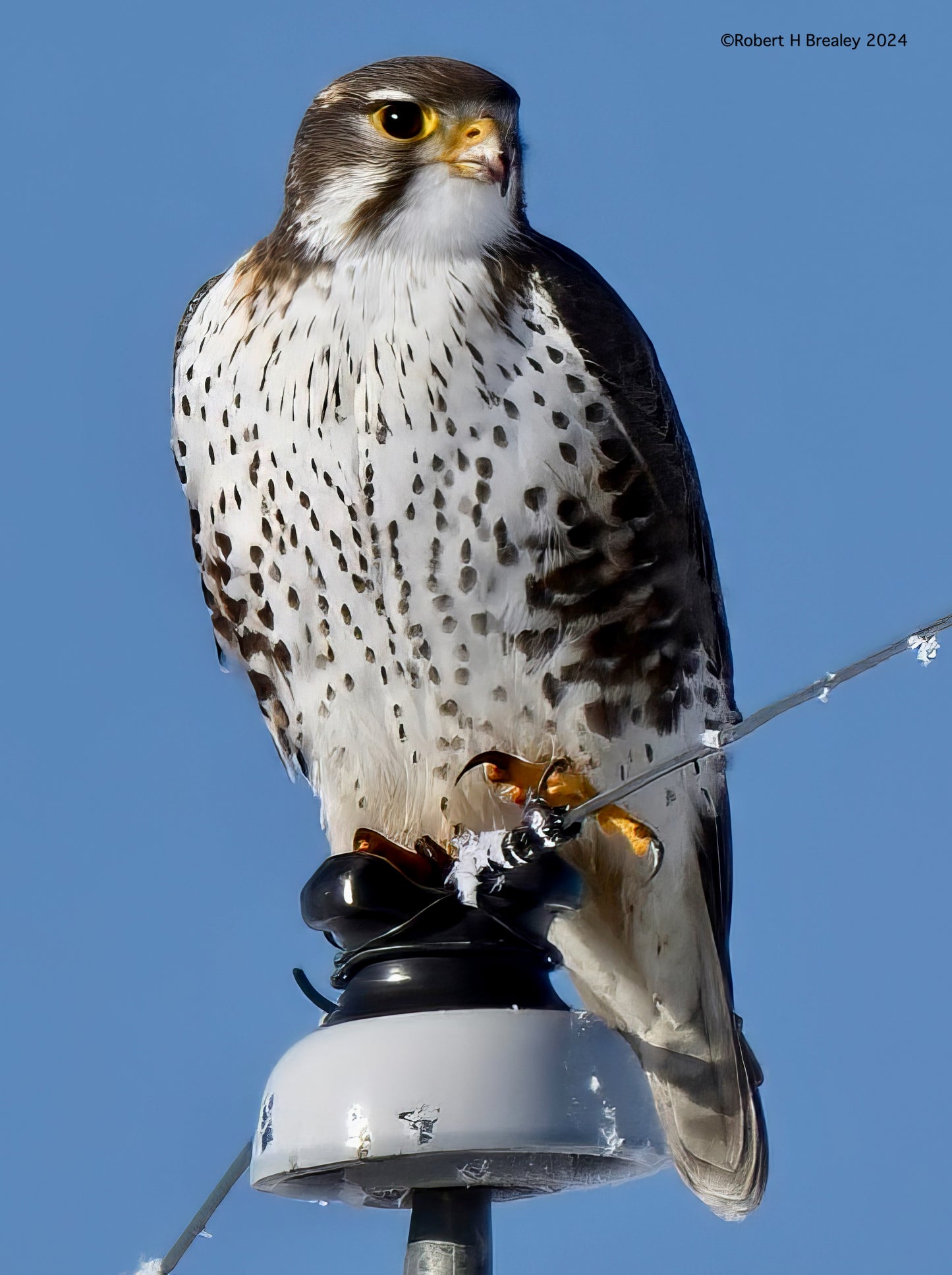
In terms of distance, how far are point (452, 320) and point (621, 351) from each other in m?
0.36

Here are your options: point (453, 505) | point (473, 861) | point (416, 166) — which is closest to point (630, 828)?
point (473, 861)

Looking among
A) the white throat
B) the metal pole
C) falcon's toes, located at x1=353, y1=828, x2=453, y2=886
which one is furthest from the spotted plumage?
the metal pole

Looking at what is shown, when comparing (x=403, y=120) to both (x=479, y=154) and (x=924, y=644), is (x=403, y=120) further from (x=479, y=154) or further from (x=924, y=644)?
(x=924, y=644)

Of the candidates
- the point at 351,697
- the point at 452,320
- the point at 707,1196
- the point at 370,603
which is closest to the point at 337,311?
the point at 452,320

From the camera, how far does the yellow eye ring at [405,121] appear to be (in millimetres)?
3025

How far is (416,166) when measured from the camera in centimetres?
305

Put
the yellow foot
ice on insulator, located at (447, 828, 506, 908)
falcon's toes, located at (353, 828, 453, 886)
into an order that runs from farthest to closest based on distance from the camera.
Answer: the yellow foot < falcon's toes, located at (353, 828, 453, 886) < ice on insulator, located at (447, 828, 506, 908)

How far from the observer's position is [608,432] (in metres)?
3.11

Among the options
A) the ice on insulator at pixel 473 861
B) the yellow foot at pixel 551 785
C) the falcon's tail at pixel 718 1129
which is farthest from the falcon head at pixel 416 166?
the falcon's tail at pixel 718 1129

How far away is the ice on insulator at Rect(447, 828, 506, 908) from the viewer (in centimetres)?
265

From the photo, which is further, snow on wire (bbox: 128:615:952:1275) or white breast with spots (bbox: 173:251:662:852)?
white breast with spots (bbox: 173:251:662:852)

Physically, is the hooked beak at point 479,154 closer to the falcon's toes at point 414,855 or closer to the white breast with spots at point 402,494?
the white breast with spots at point 402,494

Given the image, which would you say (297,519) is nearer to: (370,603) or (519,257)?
(370,603)

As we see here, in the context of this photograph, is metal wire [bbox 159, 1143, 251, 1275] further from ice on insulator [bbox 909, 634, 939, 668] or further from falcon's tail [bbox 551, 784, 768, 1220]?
ice on insulator [bbox 909, 634, 939, 668]
